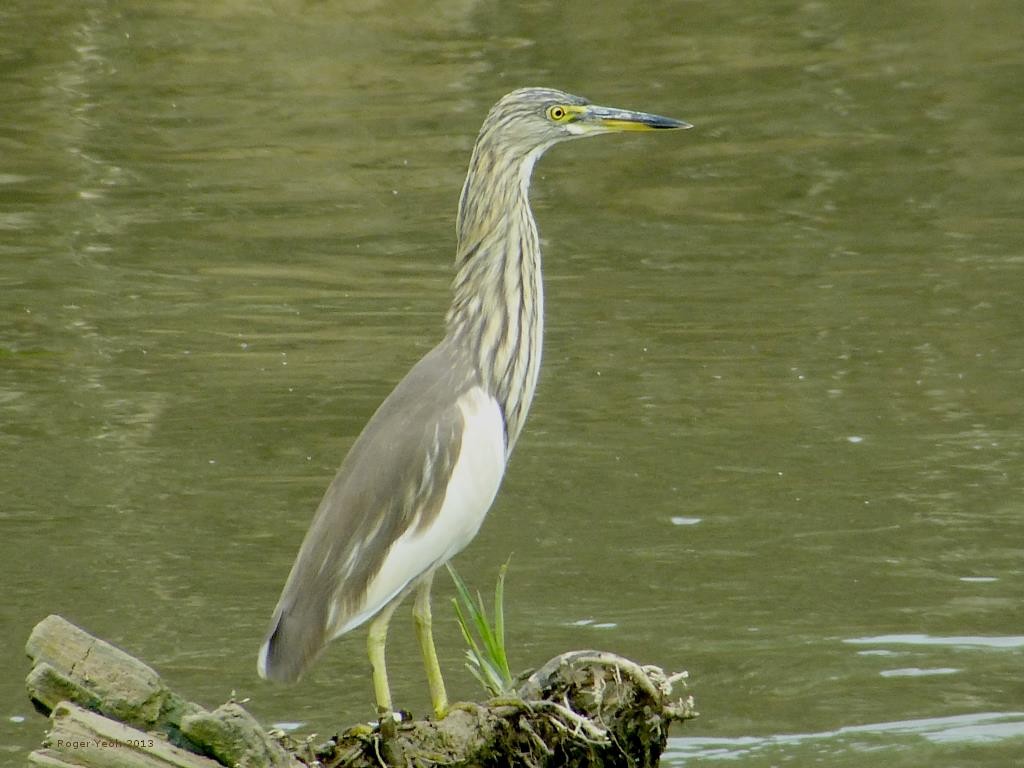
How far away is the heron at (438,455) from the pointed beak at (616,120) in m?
0.26

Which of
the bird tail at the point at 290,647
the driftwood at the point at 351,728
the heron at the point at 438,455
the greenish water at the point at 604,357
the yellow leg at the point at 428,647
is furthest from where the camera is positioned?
the greenish water at the point at 604,357

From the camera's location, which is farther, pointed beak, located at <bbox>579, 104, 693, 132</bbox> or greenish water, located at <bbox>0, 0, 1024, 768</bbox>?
greenish water, located at <bbox>0, 0, 1024, 768</bbox>

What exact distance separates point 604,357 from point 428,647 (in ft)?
15.2

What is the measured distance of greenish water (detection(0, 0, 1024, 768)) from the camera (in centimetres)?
686

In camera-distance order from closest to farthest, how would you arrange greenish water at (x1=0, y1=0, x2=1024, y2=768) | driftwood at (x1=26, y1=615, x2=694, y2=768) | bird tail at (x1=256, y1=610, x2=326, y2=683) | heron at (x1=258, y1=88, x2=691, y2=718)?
driftwood at (x1=26, y1=615, x2=694, y2=768) → bird tail at (x1=256, y1=610, x2=326, y2=683) → heron at (x1=258, y1=88, x2=691, y2=718) → greenish water at (x1=0, y1=0, x2=1024, y2=768)

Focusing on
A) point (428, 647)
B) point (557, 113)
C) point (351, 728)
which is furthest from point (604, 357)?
point (351, 728)

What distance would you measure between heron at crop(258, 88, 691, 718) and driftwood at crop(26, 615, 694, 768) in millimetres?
174

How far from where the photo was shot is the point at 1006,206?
39.5ft

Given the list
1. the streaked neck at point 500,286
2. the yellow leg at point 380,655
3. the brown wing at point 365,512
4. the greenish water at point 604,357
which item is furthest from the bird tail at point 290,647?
the greenish water at point 604,357

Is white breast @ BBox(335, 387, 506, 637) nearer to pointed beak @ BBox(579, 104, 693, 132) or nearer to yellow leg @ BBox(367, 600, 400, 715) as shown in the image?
yellow leg @ BBox(367, 600, 400, 715)

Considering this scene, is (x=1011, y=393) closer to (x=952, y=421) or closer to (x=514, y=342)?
(x=952, y=421)

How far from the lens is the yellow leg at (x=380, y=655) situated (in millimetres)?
5082

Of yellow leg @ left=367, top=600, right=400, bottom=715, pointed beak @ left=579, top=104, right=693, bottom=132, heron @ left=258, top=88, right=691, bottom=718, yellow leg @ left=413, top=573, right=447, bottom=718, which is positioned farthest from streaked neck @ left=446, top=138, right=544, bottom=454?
yellow leg @ left=367, top=600, right=400, bottom=715

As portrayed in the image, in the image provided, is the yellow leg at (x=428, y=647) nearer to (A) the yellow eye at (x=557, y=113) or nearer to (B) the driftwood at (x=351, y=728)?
(B) the driftwood at (x=351, y=728)
